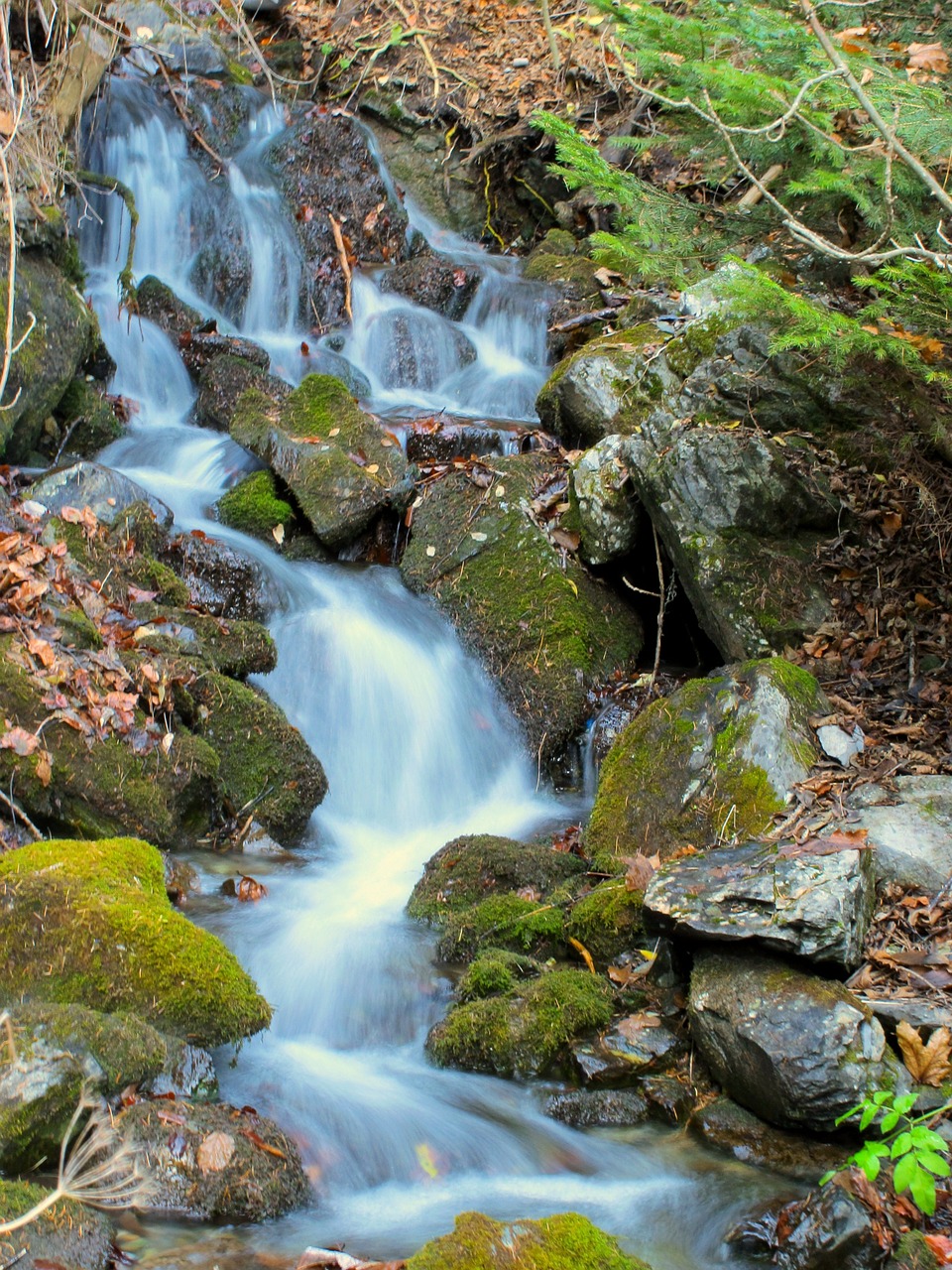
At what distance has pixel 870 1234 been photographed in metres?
2.94

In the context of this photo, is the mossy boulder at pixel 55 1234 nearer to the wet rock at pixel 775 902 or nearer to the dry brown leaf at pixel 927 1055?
the wet rock at pixel 775 902

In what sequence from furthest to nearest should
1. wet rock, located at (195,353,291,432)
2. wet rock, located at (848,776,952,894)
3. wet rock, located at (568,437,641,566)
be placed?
wet rock, located at (195,353,291,432), wet rock, located at (568,437,641,566), wet rock, located at (848,776,952,894)

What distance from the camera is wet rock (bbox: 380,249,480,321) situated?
12.2 meters

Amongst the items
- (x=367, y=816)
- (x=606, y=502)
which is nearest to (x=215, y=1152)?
(x=367, y=816)

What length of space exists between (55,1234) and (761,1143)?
7.86 feet

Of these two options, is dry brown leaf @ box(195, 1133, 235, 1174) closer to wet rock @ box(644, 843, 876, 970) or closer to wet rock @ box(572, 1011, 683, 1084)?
wet rock @ box(572, 1011, 683, 1084)

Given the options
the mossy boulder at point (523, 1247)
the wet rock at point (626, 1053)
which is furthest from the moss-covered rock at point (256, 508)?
the mossy boulder at point (523, 1247)

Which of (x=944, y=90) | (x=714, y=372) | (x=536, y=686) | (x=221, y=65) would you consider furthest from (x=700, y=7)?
(x=221, y=65)

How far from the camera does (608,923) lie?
15.4ft

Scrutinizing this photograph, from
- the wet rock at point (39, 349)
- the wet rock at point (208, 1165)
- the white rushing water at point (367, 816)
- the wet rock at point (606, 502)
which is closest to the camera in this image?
Answer: the wet rock at point (208, 1165)

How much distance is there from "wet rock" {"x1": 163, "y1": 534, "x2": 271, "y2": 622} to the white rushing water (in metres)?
0.18

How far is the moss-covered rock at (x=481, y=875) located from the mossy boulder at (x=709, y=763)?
0.93 ft

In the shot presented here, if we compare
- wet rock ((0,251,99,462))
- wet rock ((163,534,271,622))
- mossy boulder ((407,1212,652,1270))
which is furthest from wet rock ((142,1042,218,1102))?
wet rock ((0,251,99,462))

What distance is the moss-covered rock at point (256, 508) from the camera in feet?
27.1
